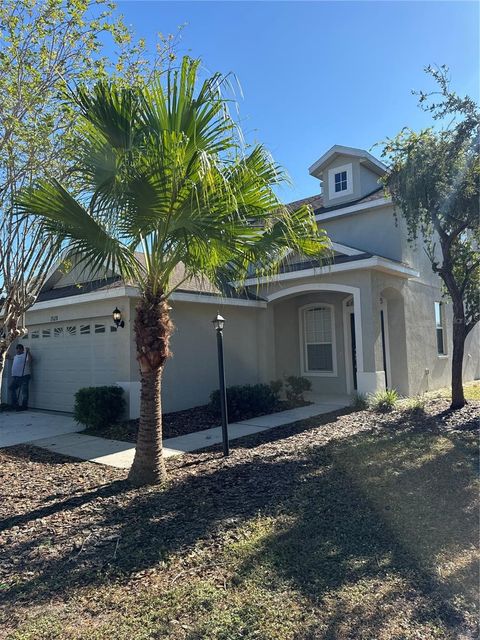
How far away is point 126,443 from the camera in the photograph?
902cm

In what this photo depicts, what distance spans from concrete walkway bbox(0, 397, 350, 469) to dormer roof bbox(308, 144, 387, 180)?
830 cm

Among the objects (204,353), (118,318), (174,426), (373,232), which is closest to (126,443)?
(174,426)

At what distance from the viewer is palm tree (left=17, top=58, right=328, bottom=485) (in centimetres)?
532

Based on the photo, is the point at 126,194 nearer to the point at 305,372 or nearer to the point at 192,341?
the point at 192,341

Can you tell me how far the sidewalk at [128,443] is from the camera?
26.3ft

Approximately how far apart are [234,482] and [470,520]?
2814 mm

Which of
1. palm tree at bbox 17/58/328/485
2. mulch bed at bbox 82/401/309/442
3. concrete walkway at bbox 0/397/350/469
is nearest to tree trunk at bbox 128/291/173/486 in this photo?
palm tree at bbox 17/58/328/485

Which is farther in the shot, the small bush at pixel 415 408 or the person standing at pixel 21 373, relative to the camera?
the person standing at pixel 21 373

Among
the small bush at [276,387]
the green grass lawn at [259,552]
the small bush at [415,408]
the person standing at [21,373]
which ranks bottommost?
the green grass lawn at [259,552]

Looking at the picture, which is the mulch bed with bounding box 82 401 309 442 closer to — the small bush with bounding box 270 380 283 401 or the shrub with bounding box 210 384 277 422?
the shrub with bounding box 210 384 277 422

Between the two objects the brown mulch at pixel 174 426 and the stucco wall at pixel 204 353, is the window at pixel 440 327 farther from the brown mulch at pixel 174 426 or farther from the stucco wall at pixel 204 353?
the brown mulch at pixel 174 426

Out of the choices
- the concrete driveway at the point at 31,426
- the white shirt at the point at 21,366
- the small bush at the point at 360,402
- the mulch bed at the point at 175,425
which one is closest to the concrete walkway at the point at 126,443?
the concrete driveway at the point at 31,426

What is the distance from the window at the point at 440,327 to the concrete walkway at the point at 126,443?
662cm

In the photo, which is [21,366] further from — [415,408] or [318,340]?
[415,408]
